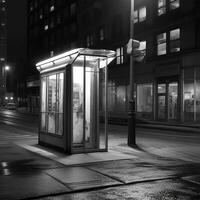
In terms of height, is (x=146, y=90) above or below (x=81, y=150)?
above

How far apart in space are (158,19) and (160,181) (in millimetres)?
31922

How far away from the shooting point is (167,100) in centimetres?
3712

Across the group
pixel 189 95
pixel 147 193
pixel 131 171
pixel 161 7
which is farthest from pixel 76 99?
pixel 161 7

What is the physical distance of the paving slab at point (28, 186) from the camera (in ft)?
24.2

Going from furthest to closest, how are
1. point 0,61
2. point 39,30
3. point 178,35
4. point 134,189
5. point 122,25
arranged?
point 0,61
point 39,30
point 122,25
point 178,35
point 134,189

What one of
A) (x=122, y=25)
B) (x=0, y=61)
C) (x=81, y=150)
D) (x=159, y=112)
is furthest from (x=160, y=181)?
(x=0, y=61)

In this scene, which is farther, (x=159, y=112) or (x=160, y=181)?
(x=159, y=112)

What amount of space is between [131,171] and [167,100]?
27929 millimetres

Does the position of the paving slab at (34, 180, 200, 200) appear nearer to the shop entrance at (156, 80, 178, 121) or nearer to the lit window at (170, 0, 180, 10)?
the shop entrance at (156, 80, 178, 121)

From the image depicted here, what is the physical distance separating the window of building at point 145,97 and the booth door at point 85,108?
87.6 feet

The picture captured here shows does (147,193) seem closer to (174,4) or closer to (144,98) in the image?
(174,4)

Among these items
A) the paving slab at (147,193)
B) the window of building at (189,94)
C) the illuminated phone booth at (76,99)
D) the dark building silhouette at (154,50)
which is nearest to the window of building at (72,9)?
the dark building silhouette at (154,50)

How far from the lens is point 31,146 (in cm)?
1526

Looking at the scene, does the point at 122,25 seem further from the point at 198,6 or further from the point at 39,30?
the point at 39,30
